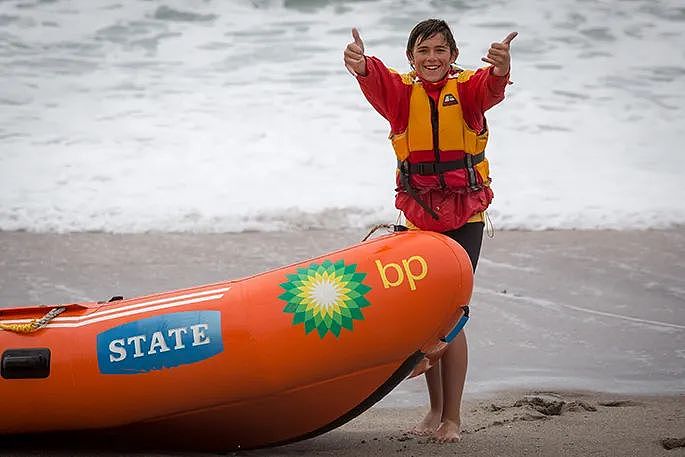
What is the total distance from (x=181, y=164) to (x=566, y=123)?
3.18 metres

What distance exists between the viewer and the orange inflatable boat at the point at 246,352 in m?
2.84

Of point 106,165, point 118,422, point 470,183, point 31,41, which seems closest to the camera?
point 118,422

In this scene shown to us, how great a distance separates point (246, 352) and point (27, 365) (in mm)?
602

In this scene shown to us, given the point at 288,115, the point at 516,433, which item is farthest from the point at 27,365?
the point at 288,115

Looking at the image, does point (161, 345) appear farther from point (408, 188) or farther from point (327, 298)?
point (408, 188)

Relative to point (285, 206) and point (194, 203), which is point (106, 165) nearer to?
point (194, 203)

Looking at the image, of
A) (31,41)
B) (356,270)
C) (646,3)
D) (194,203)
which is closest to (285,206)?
(194,203)

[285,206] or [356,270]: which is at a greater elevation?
[356,270]

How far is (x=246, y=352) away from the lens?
9.30 feet

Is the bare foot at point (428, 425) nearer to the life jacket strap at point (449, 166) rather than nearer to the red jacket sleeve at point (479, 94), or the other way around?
the life jacket strap at point (449, 166)

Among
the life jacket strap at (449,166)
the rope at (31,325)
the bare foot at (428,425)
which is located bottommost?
the bare foot at (428,425)

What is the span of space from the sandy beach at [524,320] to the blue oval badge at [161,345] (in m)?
0.29

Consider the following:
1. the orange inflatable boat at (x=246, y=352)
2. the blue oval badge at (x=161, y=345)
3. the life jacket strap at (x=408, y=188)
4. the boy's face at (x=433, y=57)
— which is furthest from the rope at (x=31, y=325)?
the boy's face at (x=433, y=57)

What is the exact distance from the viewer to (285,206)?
6578mm
